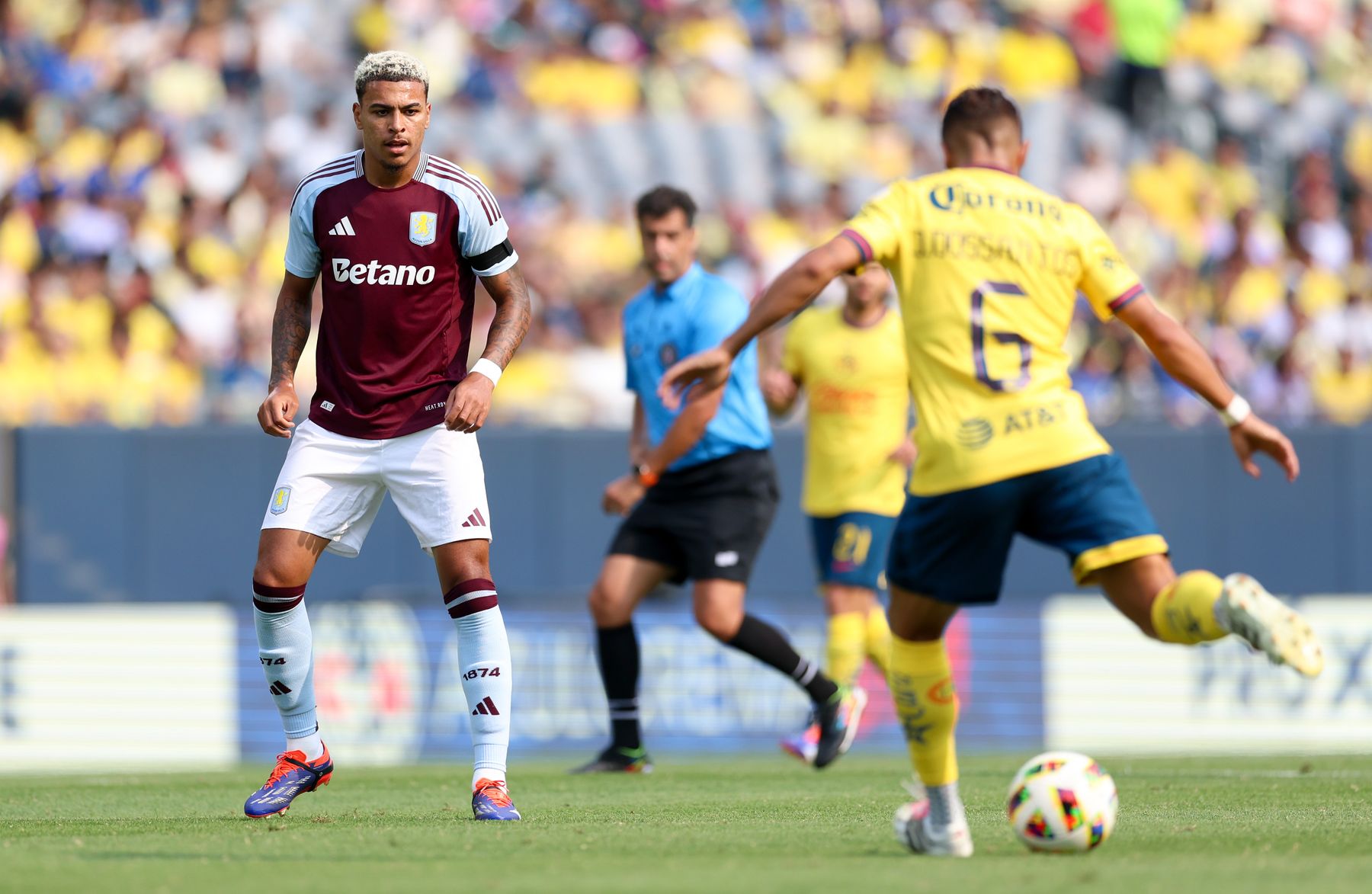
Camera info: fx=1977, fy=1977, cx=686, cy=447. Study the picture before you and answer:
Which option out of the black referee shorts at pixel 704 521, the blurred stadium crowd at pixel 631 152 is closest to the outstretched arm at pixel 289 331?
the black referee shorts at pixel 704 521

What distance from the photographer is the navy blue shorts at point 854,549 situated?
10867 millimetres

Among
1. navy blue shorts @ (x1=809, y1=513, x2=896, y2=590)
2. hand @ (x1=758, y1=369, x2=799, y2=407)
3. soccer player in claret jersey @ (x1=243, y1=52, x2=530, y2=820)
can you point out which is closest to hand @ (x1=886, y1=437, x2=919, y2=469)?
navy blue shorts @ (x1=809, y1=513, x2=896, y2=590)

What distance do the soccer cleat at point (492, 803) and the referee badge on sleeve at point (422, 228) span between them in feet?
6.28

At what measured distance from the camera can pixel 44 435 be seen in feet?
50.2

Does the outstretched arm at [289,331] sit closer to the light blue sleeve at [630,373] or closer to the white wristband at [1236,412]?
the light blue sleeve at [630,373]

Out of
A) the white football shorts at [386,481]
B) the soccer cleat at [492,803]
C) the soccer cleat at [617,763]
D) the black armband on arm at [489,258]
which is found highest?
the black armband on arm at [489,258]

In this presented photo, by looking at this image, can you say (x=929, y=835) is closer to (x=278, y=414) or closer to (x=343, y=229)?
(x=278, y=414)

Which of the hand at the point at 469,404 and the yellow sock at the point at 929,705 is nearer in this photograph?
the yellow sock at the point at 929,705

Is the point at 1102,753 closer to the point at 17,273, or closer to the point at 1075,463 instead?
the point at 1075,463

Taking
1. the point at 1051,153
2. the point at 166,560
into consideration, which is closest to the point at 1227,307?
the point at 1051,153

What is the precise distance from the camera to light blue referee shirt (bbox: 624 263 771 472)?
9680 millimetres

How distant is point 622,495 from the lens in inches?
364

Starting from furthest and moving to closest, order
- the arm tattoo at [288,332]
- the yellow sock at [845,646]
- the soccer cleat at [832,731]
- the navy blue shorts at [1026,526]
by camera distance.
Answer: the yellow sock at [845,646], the soccer cleat at [832,731], the arm tattoo at [288,332], the navy blue shorts at [1026,526]

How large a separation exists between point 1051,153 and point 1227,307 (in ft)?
9.95
